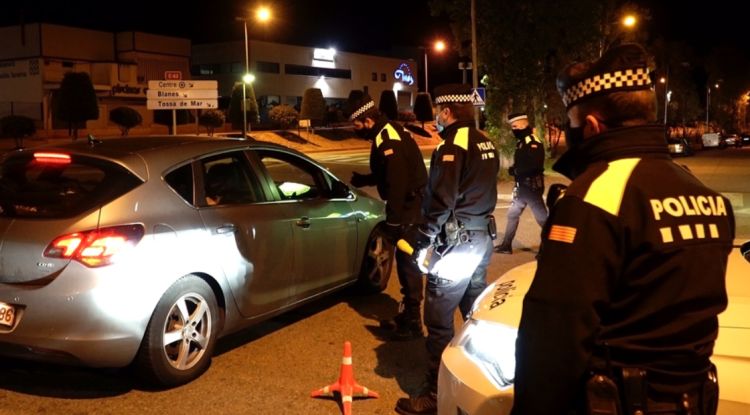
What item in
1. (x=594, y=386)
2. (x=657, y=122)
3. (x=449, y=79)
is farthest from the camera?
(x=449, y=79)

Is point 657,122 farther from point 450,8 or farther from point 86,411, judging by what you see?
point 450,8

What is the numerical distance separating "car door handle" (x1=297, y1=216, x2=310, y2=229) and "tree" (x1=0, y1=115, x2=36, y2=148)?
110 ft

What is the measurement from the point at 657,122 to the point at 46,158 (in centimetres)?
403

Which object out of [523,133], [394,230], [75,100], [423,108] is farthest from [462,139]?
[423,108]

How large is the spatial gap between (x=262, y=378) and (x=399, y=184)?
1.77 metres

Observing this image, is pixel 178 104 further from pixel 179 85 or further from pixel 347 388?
pixel 347 388

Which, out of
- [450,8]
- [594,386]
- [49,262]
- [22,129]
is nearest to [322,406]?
[49,262]

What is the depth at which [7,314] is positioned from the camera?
4148mm

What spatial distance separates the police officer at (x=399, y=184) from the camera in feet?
18.1

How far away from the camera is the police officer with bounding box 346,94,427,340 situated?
5504mm

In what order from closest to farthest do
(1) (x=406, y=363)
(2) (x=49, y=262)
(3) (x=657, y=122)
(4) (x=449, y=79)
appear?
(3) (x=657, y=122) → (2) (x=49, y=262) → (1) (x=406, y=363) → (4) (x=449, y=79)

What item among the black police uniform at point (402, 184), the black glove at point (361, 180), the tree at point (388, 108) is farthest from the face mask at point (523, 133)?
the black police uniform at point (402, 184)

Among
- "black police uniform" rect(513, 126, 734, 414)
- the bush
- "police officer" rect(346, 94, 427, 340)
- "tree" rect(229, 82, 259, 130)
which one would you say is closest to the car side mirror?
"black police uniform" rect(513, 126, 734, 414)

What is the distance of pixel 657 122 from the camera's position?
1.95 meters
